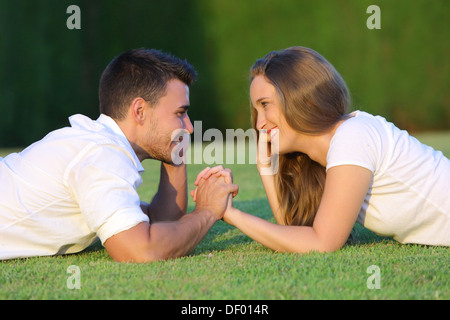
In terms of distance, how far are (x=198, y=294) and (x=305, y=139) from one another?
4.40ft

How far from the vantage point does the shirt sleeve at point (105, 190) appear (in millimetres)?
2592

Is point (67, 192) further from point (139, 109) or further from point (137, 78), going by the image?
point (137, 78)

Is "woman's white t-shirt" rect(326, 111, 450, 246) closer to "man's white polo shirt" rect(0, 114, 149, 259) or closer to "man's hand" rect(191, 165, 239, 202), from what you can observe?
"man's hand" rect(191, 165, 239, 202)

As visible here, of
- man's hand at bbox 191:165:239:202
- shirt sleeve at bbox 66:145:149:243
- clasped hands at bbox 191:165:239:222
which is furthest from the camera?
man's hand at bbox 191:165:239:202

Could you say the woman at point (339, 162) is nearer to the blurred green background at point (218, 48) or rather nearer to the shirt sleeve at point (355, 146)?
the shirt sleeve at point (355, 146)

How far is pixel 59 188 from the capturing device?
281 cm

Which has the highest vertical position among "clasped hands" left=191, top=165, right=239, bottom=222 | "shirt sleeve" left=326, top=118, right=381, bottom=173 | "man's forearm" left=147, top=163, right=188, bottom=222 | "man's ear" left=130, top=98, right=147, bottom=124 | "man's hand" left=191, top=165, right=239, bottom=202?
"man's ear" left=130, top=98, right=147, bottom=124

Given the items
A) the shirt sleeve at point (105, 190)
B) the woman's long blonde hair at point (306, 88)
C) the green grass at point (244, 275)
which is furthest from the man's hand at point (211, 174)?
the shirt sleeve at point (105, 190)

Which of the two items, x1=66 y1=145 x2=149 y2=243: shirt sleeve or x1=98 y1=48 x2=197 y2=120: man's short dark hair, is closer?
x1=66 y1=145 x2=149 y2=243: shirt sleeve

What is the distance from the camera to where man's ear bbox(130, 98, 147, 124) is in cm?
331

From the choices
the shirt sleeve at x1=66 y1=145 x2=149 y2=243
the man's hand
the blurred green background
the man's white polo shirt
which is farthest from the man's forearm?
the blurred green background

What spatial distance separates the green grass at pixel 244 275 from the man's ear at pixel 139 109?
2.58ft

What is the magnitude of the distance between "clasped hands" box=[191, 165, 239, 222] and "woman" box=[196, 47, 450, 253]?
2cm

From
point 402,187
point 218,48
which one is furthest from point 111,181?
point 218,48
